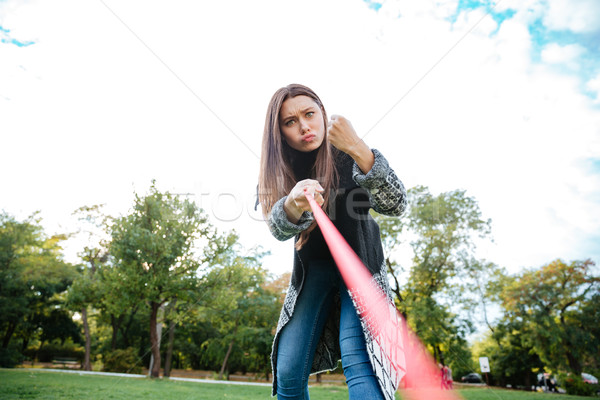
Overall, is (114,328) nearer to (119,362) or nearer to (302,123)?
(119,362)

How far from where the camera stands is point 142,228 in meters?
18.5

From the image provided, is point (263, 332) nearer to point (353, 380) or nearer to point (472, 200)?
point (472, 200)

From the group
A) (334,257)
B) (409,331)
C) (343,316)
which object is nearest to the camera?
(343,316)

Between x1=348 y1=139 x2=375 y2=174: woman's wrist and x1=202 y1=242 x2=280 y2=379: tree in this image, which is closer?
x1=348 y1=139 x2=375 y2=174: woman's wrist

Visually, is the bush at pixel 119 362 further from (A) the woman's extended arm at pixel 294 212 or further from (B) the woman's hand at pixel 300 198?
(B) the woman's hand at pixel 300 198

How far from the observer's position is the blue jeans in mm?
1731

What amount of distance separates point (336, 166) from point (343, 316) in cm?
88

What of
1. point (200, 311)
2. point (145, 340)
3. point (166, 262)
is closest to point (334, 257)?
point (166, 262)

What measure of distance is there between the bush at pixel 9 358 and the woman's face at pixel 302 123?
3498 centimetres

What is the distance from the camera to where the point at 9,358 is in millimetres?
27109

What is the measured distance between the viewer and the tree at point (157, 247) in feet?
57.6

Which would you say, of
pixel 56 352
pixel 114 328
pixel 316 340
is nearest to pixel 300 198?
pixel 316 340

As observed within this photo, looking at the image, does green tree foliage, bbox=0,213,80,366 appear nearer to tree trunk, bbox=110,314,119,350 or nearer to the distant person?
tree trunk, bbox=110,314,119,350

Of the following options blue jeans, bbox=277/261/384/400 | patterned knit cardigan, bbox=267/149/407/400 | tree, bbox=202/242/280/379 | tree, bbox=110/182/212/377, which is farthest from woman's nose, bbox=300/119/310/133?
tree, bbox=202/242/280/379
